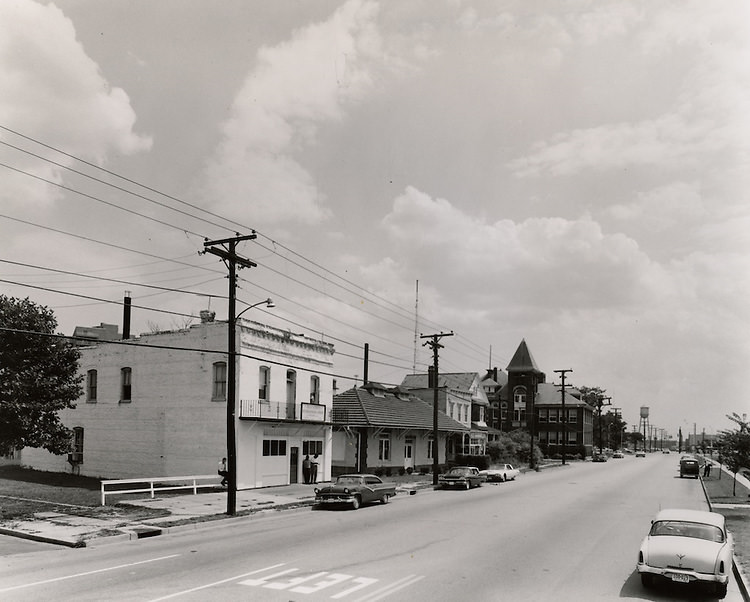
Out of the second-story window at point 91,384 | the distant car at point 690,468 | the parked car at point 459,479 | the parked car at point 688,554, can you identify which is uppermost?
the second-story window at point 91,384

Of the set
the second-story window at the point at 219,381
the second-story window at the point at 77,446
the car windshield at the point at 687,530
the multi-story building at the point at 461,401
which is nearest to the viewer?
the car windshield at the point at 687,530

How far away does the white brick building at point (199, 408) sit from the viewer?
3234 cm

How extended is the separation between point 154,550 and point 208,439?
1663 centimetres

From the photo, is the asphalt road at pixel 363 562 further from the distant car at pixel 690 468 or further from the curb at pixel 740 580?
the distant car at pixel 690 468

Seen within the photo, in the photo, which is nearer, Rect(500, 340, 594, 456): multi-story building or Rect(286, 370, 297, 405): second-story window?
Rect(286, 370, 297, 405): second-story window

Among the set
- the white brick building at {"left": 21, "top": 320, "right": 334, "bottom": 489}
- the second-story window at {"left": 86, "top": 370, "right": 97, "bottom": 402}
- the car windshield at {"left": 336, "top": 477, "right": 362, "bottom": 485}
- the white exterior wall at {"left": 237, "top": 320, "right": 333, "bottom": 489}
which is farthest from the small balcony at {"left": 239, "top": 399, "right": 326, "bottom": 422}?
the second-story window at {"left": 86, "top": 370, "right": 97, "bottom": 402}

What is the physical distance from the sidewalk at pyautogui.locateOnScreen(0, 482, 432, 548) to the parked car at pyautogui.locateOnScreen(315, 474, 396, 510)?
4.45ft

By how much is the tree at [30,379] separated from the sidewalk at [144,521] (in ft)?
22.0

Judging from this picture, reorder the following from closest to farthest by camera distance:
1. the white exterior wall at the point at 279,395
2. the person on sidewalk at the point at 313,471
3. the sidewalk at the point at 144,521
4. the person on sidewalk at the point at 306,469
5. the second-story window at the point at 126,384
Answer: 1. the sidewalk at the point at 144,521
2. the white exterior wall at the point at 279,395
3. the person on sidewalk at the point at 306,469
4. the person on sidewalk at the point at 313,471
5. the second-story window at the point at 126,384

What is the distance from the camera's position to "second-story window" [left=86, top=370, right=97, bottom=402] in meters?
37.6

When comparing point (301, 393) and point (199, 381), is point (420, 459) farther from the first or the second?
point (199, 381)

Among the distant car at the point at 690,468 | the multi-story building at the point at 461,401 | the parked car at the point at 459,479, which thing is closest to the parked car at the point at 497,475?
the parked car at the point at 459,479

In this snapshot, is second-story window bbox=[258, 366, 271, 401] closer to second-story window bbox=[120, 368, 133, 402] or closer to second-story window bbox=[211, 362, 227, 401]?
second-story window bbox=[211, 362, 227, 401]

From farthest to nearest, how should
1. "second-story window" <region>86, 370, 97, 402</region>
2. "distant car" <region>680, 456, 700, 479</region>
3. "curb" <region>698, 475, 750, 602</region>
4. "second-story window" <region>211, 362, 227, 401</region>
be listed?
"distant car" <region>680, 456, 700, 479</region>, "second-story window" <region>86, 370, 97, 402</region>, "second-story window" <region>211, 362, 227, 401</region>, "curb" <region>698, 475, 750, 602</region>
